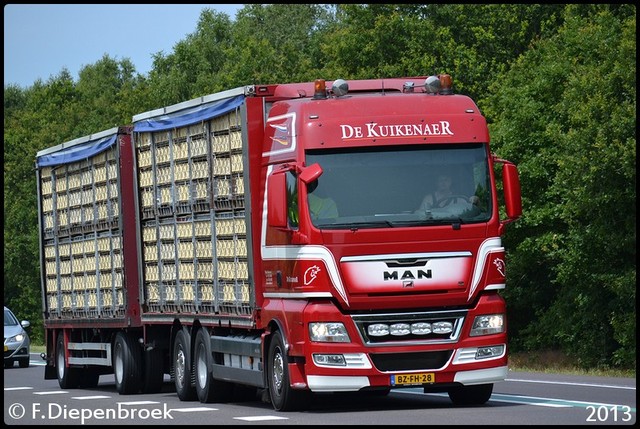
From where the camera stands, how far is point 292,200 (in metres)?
18.2

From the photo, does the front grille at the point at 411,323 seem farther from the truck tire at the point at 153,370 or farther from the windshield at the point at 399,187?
the truck tire at the point at 153,370

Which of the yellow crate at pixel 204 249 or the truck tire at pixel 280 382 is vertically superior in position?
the yellow crate at pixel 204 249

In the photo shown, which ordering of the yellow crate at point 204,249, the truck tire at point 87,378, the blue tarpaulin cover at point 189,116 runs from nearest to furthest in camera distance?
the blue tarpaulin cover at point 189,116
the yellow crate at point 204,249
the truck tire at point 87,378

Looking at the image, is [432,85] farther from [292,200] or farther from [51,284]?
[51,284]

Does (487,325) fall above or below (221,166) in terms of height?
below

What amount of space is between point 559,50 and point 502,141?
641 centimetres

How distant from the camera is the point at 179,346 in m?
22.8

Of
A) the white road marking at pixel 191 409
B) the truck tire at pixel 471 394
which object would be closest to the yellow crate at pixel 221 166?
the white road marking at pixel 191 409

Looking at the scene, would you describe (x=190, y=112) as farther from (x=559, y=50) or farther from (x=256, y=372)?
(x=559, y=50)

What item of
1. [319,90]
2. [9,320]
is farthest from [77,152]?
[9,320]

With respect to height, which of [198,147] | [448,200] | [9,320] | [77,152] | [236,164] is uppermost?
[77,152]

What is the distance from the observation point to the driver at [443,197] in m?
18.2

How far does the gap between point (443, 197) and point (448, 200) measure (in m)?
0.07

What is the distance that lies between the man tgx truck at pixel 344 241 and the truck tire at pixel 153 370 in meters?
2.71
